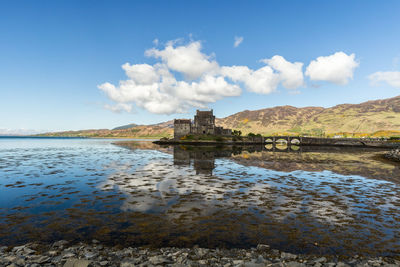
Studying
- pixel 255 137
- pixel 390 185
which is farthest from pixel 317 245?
pixel 255 137

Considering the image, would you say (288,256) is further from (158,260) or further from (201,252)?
(158,260)

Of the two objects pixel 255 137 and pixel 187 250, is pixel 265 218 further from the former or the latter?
pixel 255 137

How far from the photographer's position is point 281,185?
19297 millimetres

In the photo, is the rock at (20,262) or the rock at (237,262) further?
the rock at (237,262)

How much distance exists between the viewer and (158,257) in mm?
7371

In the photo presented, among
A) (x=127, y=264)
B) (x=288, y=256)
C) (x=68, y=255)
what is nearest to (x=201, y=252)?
(x=127, y=264)

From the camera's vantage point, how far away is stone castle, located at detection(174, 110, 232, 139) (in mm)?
135125

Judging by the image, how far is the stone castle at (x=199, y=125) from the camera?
135125mm

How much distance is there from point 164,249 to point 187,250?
0.90 m

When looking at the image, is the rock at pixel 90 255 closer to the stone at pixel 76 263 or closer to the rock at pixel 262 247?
the stone at pixel 76 263

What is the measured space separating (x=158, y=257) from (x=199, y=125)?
129753 mm

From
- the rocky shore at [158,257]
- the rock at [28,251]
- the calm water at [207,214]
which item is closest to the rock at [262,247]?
the rocky shore at [158,257]

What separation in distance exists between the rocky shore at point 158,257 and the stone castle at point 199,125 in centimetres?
12568

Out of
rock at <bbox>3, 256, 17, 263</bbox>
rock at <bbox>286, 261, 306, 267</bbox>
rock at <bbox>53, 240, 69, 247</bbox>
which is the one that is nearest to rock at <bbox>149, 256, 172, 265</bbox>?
rock at <bbox>53, 240, 69, 247</bbox>
